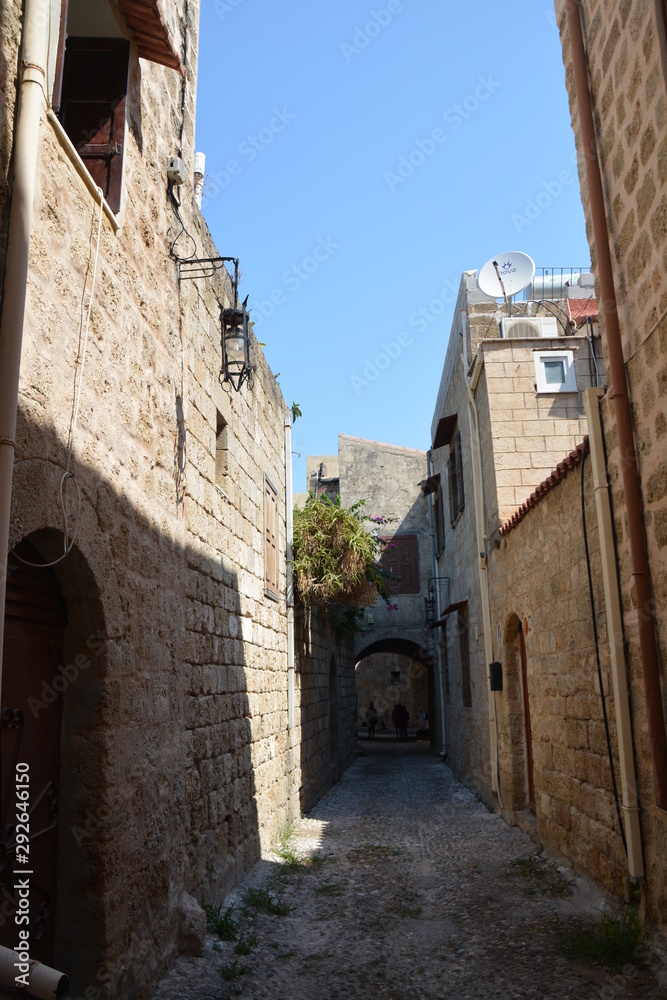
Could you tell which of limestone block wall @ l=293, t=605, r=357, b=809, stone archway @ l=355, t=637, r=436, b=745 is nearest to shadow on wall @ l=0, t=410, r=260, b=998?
limestone block wall @ l=293, t=605, r=357, b=809

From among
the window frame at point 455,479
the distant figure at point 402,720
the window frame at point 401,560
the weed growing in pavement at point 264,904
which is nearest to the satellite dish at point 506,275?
the window frame at point 455,479

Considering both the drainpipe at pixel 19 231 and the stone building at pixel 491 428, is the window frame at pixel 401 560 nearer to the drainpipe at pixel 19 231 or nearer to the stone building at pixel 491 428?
the stone building at pixel 491 428

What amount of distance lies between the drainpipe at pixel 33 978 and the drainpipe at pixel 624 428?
297 centimetres

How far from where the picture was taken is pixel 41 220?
2.69 metres

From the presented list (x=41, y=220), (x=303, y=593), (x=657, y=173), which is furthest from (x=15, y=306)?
(x=303, y=593)

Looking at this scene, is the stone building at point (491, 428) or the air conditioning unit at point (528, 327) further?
the air conditioning unit at point (528, 327)

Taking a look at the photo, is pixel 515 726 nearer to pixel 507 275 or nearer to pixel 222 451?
pixel 222 451

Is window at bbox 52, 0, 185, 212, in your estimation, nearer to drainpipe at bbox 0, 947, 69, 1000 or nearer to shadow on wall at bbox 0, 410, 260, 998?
shadow on wall at bbox 0, 410, 260, 998

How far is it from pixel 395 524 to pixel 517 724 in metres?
11.7

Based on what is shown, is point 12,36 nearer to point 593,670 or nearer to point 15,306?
point 15,306

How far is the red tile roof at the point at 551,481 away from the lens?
5.20m

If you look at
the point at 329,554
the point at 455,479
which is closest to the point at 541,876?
the point at 329,554

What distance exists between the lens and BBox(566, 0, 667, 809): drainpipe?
3.98m

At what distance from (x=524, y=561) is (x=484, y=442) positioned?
2458mm
